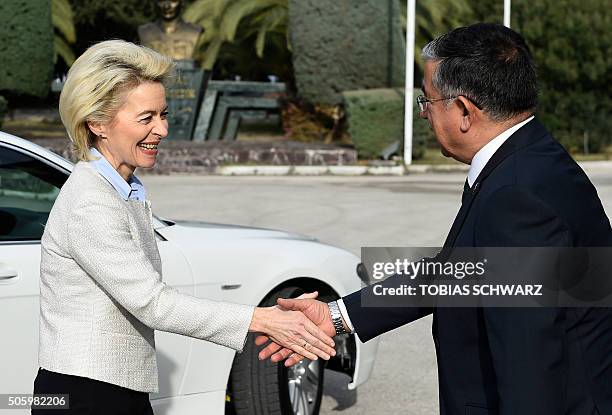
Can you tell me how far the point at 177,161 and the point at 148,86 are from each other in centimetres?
2093

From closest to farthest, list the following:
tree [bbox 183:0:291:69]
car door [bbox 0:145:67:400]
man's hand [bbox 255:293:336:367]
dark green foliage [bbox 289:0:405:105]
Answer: man's hand [bbox 255:293:336:367], car door [bbox 0:145:67:400], dark green foliage [bbox 289:0:405:105], tree [bbox 183:0:291:69]

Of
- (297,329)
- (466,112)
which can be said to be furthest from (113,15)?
(466,112)

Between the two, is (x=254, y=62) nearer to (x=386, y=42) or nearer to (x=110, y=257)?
(x=386, y=42)

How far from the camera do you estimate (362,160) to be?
2548cm

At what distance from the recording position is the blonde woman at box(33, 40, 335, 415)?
3002mm

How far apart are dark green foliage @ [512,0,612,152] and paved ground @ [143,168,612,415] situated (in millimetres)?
7662

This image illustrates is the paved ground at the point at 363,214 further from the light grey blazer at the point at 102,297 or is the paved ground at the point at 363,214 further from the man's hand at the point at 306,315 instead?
the light grey blazer at the point at 102,297

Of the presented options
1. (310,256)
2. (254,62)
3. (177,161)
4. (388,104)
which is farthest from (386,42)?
(310,256)

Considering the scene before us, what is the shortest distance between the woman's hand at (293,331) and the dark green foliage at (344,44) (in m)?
23.5

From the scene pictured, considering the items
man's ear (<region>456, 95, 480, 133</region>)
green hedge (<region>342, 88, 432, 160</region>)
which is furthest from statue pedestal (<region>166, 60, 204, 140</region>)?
man's ear (<region>456, 95, 480, 133</region>)

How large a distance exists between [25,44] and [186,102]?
12.9ft

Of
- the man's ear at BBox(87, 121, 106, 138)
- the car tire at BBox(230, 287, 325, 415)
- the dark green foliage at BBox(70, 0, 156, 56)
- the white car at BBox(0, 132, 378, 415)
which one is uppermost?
the man's ear at BBox(87, 121, 106, 138)

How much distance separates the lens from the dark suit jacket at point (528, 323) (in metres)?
2.50
